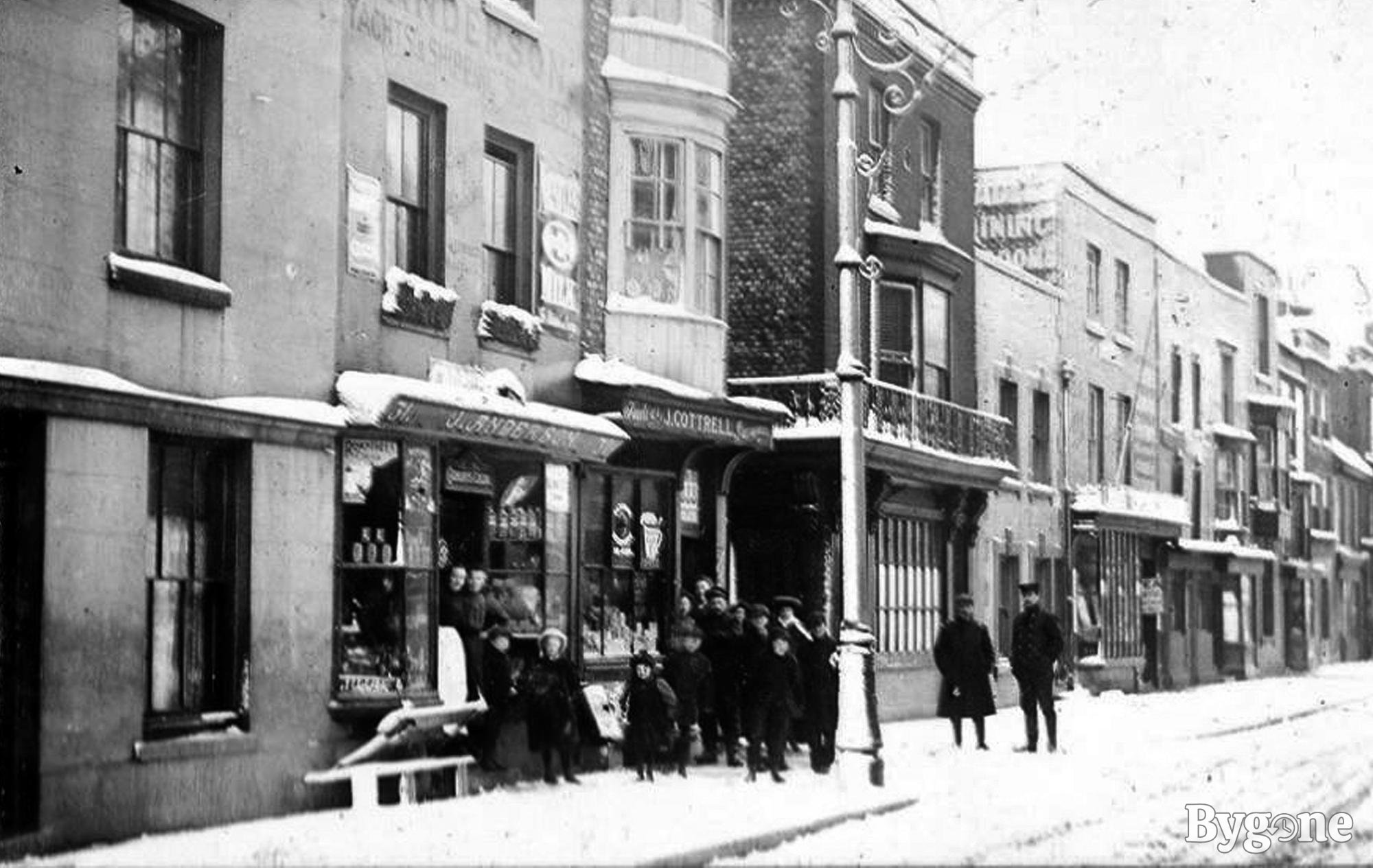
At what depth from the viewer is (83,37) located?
13438 millimetres

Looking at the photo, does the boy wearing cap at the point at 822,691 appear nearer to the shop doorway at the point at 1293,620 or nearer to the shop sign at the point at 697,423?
the shop sign at the point at 697,423

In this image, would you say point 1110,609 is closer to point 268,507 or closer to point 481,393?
point 481,393

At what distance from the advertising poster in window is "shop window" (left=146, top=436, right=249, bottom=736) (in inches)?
208

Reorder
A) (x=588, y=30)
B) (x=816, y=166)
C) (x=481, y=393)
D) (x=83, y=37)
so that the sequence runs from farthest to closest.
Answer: (x=816, y=166) → (x=588, y=30) → (x=481, y=393) → (x=83, y=37)

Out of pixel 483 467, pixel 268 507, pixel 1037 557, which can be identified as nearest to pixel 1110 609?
pixel 1037 557

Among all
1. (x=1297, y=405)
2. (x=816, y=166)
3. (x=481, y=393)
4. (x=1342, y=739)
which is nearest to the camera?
(x=481, y=393)

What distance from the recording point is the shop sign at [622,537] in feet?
68.6

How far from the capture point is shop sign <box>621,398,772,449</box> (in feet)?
66.3

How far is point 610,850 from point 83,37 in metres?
6.54

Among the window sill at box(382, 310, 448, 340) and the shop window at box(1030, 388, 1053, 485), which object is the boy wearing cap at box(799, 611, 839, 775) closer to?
the window sill at box(382, 310, 448, 340)

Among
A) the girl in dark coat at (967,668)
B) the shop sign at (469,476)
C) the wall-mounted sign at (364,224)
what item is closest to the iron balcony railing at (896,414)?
the girl in dark coat at (967,668)

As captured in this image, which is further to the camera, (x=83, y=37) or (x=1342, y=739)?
(x=1342, y=739)

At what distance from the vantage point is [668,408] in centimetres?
2066

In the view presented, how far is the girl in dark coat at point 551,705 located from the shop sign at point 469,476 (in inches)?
60.9
